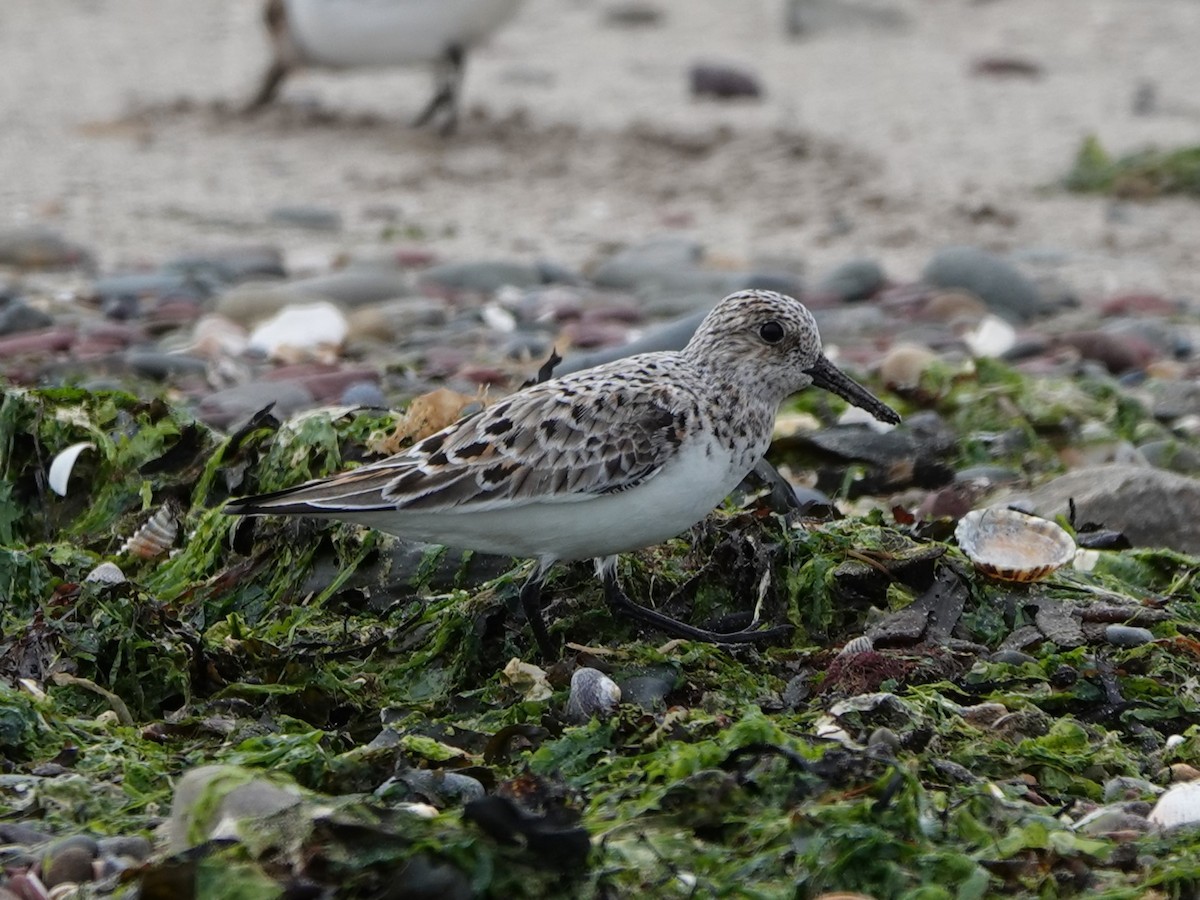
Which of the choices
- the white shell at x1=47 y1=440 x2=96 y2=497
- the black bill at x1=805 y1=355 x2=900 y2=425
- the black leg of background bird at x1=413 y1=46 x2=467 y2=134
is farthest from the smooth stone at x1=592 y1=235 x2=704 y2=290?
the black bill at x1=805 y1=355 x2=900 y2=425

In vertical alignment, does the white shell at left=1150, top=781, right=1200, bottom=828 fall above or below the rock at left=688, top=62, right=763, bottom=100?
above

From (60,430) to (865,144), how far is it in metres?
7.25

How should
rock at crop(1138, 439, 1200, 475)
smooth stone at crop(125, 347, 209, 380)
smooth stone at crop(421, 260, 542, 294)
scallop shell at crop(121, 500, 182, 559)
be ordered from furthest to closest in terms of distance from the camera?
smooth stone at crop(421, 260, 542, 294)
smooth stone at crop(125, 347, 209, 380)
rock at crop(1138, 439, 1200, 475)
scallop shell at crop(121, 500, 182, 559)

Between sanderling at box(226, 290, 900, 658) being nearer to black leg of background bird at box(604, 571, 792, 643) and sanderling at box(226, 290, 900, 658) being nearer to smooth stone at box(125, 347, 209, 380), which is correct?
black leg of background bird at box(604, 571, 792, 643)

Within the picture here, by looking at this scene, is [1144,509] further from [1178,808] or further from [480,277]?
[480,277]

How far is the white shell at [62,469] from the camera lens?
5.45 m

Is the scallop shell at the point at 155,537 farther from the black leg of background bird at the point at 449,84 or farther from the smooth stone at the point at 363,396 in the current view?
the black leg of background bird at the point at 449,84

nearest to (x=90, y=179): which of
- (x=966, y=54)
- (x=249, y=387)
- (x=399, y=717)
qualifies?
(x=249, y=387)

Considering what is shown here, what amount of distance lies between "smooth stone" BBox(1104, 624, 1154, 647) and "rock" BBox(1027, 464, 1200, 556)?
3.62 ft

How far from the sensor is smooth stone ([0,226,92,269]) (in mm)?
9164

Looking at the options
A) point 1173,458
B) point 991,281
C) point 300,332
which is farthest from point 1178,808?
point 991,281

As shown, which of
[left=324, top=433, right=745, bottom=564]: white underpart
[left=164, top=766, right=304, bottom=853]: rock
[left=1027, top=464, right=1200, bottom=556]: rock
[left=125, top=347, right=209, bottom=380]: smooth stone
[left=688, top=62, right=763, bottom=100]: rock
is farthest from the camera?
[left=688, top=62, right=763, bottom=100]: rock

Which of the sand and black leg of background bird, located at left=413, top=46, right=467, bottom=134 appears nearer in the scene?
the sand

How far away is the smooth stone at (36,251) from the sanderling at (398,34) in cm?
336
